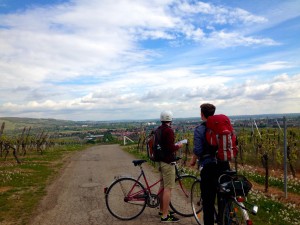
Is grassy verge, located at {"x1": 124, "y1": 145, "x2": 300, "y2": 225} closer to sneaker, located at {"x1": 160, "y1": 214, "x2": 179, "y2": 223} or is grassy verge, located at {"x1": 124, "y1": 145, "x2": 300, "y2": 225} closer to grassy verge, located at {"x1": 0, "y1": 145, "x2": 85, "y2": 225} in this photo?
sneaker, located at {"x1": 160, "y1": 214, "x2": 179, "y2": 223}

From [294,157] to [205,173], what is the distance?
13.5 metres

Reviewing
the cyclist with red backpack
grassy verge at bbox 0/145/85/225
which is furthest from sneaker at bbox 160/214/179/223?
grassy verge at bbox 0/145/85/225

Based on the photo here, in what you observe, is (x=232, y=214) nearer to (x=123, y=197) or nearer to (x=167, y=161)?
(x=167, y=161)

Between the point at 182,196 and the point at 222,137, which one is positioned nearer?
the point at 222,137

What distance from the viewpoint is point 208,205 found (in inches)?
215

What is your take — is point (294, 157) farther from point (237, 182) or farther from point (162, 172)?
point (237, 182)

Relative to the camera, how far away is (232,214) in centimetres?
509

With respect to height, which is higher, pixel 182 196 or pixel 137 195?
pixel 137 195

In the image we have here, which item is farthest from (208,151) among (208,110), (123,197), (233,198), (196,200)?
(123,197)

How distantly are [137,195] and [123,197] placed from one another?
1.07 ft

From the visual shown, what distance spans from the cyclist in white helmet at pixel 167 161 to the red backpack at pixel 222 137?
5.46 ft

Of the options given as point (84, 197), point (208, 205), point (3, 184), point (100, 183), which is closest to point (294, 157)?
point (100, 183)

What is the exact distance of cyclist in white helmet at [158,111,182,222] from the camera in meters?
6.61

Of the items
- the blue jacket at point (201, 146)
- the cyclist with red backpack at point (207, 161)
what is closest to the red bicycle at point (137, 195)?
the cyclist with red backpack at point (207, 161)
